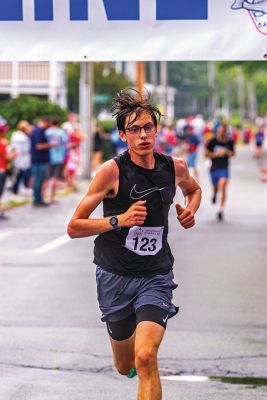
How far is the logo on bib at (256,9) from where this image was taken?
8.42 m

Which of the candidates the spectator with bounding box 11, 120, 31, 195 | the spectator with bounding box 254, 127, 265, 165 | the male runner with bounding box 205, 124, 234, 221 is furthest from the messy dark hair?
the spectator with bounding box 254, 127, 265, 165

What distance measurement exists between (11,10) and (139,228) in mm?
2489

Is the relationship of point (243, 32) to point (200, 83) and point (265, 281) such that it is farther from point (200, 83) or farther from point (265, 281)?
point (200, 83)

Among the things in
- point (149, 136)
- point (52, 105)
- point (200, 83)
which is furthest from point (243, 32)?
point (200, 83)

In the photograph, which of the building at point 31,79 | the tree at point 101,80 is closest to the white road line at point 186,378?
the building at point 31,79

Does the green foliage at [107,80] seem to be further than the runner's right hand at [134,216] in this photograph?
Yes

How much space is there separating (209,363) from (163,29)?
2.49 metres

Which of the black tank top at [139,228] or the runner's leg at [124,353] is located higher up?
the black tank top at [139,228]

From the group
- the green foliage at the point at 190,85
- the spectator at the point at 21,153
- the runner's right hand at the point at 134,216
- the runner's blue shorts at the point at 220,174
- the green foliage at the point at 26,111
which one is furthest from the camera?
the green foliage at the point at 190,85

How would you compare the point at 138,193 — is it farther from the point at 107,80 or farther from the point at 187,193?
the point at 107,80

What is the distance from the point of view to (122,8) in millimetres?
8484

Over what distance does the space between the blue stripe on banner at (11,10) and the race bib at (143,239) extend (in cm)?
246

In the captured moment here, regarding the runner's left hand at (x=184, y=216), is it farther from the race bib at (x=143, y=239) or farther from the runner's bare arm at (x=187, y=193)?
the race bib at (x=143, y=239)

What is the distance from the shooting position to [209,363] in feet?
29.4
